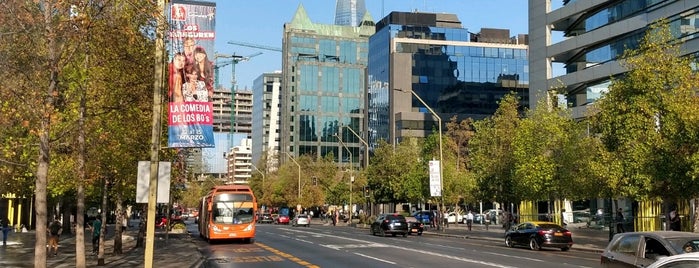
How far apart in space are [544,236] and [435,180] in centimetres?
1926

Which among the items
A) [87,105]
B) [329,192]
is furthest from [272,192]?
[87,105]

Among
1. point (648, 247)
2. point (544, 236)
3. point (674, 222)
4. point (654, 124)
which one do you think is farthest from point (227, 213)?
point (648, 247)

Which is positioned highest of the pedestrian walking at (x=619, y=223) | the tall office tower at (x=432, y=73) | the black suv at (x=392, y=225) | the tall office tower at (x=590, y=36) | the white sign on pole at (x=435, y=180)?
the tall office tower at (x=432, y=73)

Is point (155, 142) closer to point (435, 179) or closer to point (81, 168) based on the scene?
point (81, 168)

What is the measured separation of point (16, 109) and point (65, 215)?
4428cm

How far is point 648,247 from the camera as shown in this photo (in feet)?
42.9

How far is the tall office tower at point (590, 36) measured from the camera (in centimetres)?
5050

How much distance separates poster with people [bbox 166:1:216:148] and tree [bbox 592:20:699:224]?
753 inches

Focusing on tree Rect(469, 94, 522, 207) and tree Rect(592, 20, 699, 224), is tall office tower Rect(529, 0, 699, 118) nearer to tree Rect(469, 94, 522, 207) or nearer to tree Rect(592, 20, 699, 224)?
tree Rect(469, 94, 522, 207)

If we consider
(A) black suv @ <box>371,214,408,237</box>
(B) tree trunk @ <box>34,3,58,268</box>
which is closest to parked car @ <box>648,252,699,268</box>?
(B) tree trunk @ <box>34,3,58,268</box>

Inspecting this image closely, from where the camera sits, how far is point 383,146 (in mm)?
76250

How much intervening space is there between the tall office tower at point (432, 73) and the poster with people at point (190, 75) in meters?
102

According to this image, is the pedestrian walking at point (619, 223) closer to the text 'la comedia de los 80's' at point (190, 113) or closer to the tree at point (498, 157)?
the tree at point (498, 157)

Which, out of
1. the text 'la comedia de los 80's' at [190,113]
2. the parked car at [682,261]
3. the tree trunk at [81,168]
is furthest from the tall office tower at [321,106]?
the parked car at [682,261]
